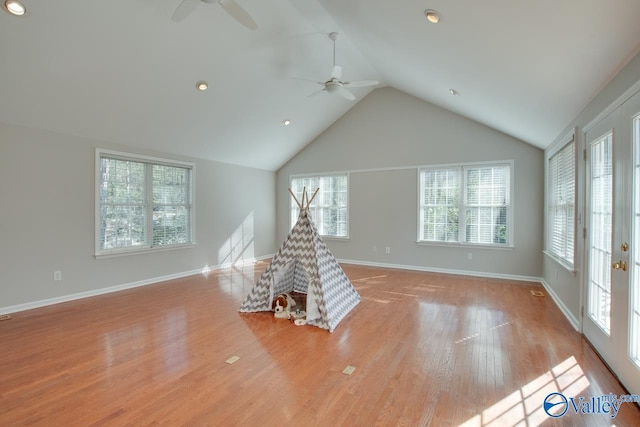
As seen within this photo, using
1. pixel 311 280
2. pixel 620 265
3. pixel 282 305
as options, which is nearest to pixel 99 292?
pixel 282 305

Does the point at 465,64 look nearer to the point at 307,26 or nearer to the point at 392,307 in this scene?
the point at 307,26

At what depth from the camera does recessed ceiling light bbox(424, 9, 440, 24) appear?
8.45 feet

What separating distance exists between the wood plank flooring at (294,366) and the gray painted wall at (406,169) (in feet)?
5.47

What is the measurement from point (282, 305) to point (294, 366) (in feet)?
4.34

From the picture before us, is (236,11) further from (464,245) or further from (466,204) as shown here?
(464,245)

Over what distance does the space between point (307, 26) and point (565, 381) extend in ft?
16.0

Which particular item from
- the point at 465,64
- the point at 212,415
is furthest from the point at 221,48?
the point at 212,415

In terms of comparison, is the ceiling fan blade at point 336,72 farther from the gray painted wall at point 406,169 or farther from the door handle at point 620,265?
the door handle at point 620,265

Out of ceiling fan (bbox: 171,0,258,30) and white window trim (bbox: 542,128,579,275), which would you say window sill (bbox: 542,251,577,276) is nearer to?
white window trim (bbox: 542,128,579,275)

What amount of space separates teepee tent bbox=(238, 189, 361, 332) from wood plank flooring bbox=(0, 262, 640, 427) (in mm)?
171

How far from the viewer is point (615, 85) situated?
239 cm

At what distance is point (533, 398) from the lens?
2131 millimetres

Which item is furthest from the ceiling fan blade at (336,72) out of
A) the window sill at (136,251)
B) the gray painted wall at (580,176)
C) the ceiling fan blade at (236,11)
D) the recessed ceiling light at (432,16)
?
the window sill at (136,251)

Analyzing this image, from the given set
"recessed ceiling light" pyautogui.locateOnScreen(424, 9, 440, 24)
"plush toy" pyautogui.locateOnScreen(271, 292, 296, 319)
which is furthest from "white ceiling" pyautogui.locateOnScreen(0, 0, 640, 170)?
"plush toy" pyautogui.locateOnScreen(271, 292, 296, 319)
